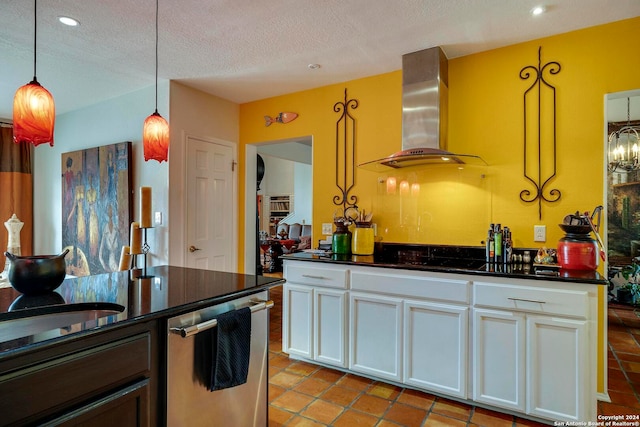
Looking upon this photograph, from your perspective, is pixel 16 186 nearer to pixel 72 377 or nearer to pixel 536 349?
pixel 72 377

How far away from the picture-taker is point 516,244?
2.58 meters

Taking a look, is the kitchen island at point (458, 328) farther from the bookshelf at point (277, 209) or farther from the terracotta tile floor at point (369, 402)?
the bookshelf at point (277, 209)

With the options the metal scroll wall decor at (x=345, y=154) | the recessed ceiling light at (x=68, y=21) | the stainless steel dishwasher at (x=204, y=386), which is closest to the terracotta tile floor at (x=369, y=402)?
the stainless steel dishwasher at (x=204, y=386)

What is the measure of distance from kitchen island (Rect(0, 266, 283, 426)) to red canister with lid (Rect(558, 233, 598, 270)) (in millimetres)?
1851

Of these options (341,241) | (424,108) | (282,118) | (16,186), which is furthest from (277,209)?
(424,108)

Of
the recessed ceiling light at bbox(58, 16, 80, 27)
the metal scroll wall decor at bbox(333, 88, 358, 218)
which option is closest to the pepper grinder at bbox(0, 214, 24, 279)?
the recessed ceiling light at bbox(58, 16, 80, 27)

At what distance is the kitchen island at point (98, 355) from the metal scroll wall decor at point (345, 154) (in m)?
1.80

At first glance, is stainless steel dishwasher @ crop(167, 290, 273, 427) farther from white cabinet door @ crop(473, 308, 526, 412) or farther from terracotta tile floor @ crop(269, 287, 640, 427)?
white cabinet door @ crop(473, 308, 526, 412)

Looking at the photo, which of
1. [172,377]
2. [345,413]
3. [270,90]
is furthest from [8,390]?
[270,90]

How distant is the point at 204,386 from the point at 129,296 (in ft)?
1.59

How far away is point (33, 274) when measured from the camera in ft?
4.77

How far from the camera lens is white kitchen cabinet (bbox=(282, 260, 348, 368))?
2586mm

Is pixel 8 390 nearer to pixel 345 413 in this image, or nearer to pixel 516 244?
pixel 345 413

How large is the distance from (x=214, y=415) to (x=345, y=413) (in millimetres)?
942
